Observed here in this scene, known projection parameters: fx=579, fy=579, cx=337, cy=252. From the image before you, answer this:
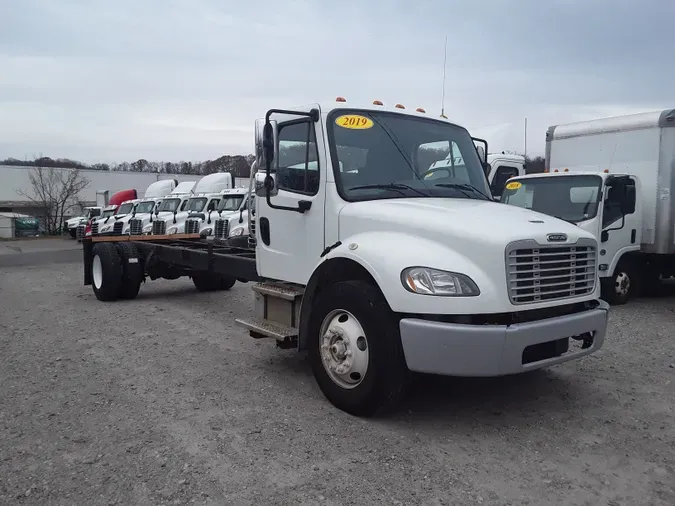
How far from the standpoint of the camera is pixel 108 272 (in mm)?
9695

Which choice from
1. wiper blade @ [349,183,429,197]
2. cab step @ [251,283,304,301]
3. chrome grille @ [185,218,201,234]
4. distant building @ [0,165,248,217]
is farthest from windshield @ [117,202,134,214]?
distant building @ [0,165,248,217]

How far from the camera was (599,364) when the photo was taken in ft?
19.9


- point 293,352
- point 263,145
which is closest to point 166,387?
point 293,352

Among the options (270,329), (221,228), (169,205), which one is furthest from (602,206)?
(169,205)

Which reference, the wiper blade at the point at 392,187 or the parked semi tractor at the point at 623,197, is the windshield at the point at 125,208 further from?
the wiper blade at the point at 392,187

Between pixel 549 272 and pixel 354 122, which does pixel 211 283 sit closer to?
pixel 354 122

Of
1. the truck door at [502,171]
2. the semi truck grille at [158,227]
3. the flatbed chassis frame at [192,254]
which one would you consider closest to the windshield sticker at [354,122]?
the flatbed chassis frame at [192,254]

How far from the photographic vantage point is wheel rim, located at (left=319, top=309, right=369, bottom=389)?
4.34 meters

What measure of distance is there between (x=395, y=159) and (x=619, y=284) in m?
6.33

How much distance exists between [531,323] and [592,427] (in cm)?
106

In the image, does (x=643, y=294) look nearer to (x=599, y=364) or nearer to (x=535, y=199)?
(x=535, y=199)

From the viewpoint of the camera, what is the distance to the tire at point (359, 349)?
410 centimetres

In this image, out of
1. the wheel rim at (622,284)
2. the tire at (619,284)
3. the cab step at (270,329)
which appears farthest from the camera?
the wheel rim at (622,284)

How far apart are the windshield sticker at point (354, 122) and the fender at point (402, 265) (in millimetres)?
1061
